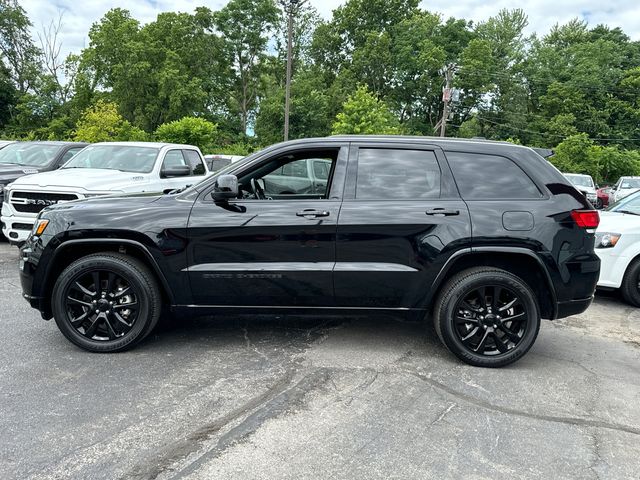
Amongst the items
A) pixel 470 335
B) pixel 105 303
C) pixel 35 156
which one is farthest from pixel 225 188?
pixel 35 156

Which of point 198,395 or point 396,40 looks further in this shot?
point 396,40

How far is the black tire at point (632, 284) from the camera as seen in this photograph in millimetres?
6387

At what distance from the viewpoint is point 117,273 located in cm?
411

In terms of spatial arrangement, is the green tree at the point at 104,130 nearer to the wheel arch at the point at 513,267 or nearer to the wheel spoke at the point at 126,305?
the wheel spoke at the point at 126,305

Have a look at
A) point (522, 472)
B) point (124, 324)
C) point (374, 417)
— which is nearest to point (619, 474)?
point (522, 472)

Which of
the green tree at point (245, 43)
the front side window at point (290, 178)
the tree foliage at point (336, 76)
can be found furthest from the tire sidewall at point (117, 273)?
the green tree at point (245, 43)

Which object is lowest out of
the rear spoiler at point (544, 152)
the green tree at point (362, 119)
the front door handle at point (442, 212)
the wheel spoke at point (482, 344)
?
the wheel spoke at point (482, 344)

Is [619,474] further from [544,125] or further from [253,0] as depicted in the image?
[253,0]

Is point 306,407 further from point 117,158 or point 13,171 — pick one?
point 13,171

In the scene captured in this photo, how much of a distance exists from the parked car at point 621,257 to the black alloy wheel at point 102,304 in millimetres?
5583

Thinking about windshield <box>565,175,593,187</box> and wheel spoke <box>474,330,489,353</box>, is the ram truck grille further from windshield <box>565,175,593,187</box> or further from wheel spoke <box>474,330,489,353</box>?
windshield <box>565,175,593,187</box>

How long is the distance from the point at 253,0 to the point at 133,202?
2280 inches

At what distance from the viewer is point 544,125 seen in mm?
53344

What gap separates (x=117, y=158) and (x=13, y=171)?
202 cm
